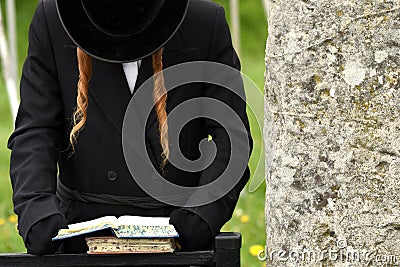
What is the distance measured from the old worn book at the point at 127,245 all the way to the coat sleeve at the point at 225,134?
11.7 inches

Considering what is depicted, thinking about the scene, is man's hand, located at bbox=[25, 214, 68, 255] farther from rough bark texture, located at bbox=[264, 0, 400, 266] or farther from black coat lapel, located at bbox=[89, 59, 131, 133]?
rough bark texture, located at bbox=[264, 0, 400, 266]

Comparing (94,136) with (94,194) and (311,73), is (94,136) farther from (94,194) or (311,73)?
(311,73)

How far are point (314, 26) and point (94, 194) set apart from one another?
2.95 ft

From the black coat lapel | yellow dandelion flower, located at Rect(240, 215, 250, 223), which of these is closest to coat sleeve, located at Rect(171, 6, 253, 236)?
the black coat lapel

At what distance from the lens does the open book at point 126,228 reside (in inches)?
101

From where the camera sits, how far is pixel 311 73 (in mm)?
2574

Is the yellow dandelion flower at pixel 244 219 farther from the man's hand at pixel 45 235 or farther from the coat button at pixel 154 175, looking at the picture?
the man's hand at pixel 45 235

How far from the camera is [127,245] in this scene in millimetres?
2613

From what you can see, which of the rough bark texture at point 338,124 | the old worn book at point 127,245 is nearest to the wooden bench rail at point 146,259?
the old worn book at point 127,245

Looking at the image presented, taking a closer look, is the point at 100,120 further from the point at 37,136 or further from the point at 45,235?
the point at 45,235

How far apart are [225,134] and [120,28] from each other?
1.42ft

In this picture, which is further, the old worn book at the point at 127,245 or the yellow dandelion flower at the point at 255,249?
the yellow dandelion flower at the point at 255,249

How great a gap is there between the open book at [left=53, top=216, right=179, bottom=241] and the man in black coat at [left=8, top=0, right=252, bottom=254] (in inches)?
9.5

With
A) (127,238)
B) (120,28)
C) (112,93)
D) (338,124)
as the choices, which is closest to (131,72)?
(112,93)
